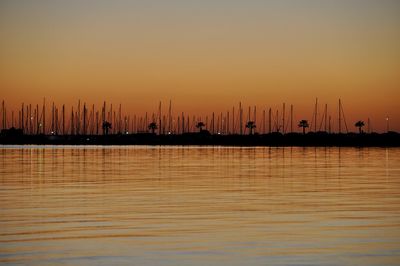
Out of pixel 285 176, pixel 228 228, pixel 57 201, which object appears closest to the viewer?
pixel 228 228

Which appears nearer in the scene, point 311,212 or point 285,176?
point 311,212

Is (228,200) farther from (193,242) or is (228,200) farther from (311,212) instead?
(193,242)

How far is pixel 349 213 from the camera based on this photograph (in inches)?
1174

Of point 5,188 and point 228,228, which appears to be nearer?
point 228,228

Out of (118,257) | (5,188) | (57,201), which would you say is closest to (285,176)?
(5,188)

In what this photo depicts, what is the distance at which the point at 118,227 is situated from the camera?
83.9 ft

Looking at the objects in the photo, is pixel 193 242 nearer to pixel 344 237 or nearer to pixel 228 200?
pixel 344 237

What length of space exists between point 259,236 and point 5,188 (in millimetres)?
24064

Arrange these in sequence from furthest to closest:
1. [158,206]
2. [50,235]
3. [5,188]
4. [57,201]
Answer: [5,188] < [57,201] < [158,206] < [50,235]

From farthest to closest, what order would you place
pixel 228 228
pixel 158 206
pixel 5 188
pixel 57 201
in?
pixel 5 188 < pixel 57 201 < pixel 158 206 < pixel 228 228

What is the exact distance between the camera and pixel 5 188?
144 ft

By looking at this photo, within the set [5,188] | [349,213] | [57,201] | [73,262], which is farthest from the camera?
[5,188]

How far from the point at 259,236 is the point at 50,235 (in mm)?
6066

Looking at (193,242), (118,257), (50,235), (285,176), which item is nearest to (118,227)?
(50,235)
